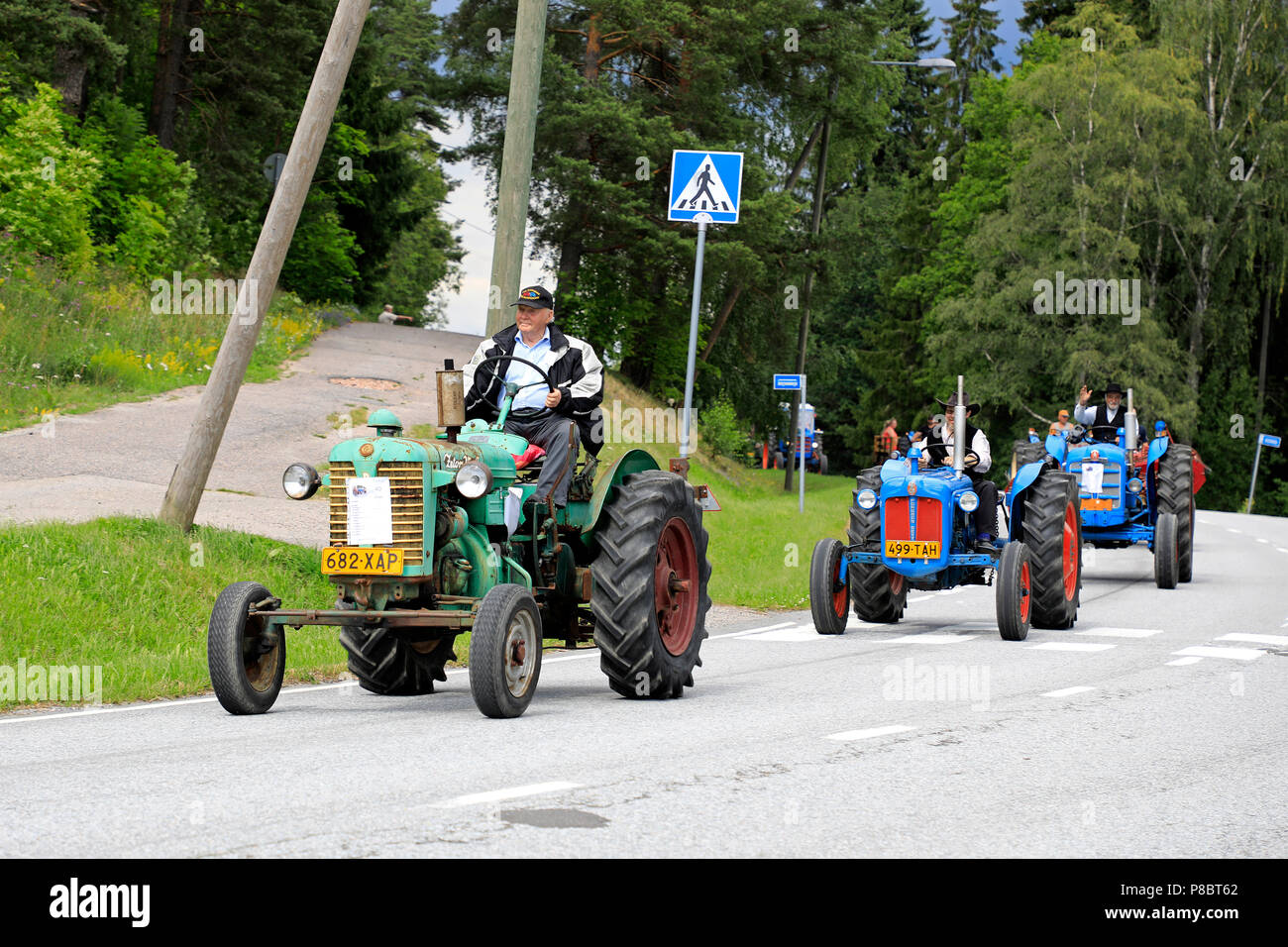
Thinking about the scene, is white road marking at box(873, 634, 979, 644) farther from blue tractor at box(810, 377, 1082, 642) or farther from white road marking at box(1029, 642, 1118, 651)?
white road marking at box(1029, 642, 1118, 651)

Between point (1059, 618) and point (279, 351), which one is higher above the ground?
point (279, 351)

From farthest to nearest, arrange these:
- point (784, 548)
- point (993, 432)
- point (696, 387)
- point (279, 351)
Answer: point (993, 432), point (696, 387), point (279, 351), point (784, 548)

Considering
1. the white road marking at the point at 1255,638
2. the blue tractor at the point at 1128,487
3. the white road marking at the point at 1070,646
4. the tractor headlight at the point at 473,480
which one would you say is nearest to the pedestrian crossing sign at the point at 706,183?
the white road marking at the point at 1070,646

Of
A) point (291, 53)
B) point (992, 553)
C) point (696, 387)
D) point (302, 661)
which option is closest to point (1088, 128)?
point (696, 387)

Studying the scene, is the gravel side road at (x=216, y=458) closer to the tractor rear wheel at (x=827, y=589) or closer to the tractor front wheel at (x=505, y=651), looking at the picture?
the tractor rear wheel at (x=827, y=589)

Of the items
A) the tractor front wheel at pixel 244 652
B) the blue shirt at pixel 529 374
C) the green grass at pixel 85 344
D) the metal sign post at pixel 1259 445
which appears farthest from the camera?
the metal sign post at pixel 1259 445

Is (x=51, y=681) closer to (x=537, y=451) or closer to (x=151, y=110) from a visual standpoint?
(x=537, y=451)

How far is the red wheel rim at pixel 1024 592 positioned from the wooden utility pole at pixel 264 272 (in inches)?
280

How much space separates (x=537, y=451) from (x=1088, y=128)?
1918 inches

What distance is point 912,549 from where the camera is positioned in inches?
580

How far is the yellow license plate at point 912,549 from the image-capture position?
14695mm

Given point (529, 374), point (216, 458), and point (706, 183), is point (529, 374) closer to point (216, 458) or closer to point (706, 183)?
point (706, 183)
